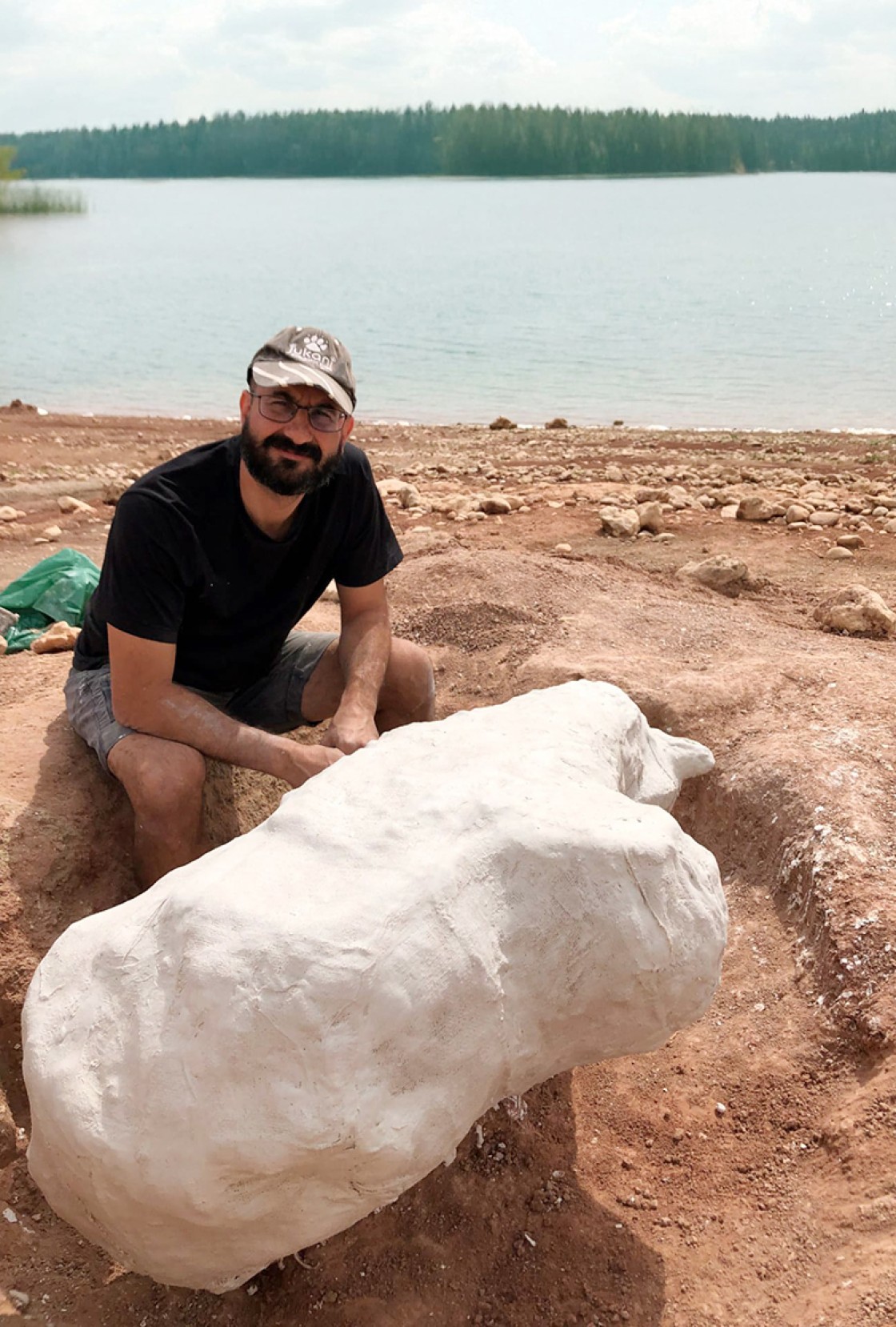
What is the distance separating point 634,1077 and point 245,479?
5.69ft

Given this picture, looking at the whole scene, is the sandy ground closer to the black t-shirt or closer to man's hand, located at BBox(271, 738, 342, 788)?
the black t-shirt

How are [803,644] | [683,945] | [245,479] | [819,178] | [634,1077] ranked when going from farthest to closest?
1. [819,178]
2. [803,644]
3. [245,479]
4. [634,1077]
5. [683,945]

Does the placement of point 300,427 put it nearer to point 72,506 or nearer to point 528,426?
point 72,506

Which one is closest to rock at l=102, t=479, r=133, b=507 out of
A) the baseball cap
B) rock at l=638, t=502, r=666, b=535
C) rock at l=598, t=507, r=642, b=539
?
rock at l=598, t=507, r=642, b=539

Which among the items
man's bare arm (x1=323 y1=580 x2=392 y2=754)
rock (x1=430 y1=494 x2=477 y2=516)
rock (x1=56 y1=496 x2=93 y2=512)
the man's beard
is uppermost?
the man's beard

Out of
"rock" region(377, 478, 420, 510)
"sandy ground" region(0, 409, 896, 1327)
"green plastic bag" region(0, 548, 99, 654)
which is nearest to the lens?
"sandy ground" region(0, 409, 896, 1327)

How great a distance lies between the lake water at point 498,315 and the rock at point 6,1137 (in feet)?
36.3

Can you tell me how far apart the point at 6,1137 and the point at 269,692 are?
4.48ft

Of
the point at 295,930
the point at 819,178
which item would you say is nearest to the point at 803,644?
the point at 295,930

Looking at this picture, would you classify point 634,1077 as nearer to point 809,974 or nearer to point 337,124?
point 809,974

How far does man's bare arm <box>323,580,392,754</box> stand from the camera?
3.07m

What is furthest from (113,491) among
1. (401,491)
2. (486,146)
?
(486,146)

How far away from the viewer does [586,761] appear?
2.25 metres

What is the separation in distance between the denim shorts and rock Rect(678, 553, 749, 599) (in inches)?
88.5
